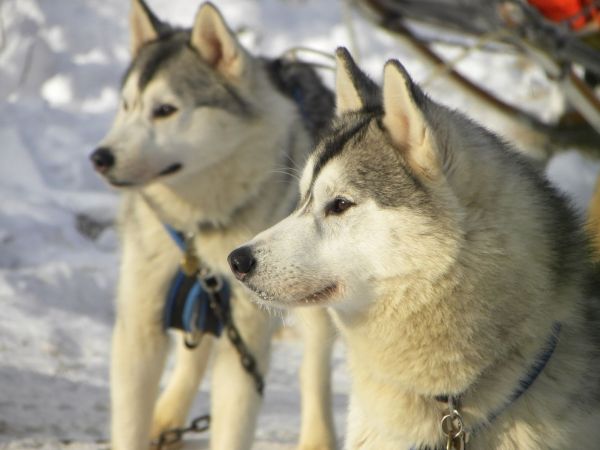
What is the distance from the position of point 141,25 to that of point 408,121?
195cm

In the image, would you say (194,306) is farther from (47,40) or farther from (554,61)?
(47,40)

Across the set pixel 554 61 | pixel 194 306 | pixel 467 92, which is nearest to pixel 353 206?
pixel 194 306

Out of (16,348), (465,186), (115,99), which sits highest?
(465,186)

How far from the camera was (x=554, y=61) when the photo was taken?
5.22m

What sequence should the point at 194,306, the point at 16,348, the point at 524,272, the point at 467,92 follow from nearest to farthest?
1. the point at 524,272
2. the point at 194,306
3. the point at 16,348
4. the point at 467,92

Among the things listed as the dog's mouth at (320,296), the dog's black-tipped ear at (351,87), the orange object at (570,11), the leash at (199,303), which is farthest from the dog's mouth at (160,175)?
the orange object at (570,11)

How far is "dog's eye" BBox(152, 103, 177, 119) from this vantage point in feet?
12.3

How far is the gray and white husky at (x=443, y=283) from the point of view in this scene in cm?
233

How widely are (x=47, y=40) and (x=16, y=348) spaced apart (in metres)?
5.82

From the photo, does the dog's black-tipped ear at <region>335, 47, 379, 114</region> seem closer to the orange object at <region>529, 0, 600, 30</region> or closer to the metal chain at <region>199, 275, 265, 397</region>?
the metal chain at <region>199, 275, 265, 397</region>

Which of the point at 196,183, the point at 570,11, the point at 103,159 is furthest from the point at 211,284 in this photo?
the point at 570,11

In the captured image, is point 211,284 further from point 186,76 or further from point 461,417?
point 461,417

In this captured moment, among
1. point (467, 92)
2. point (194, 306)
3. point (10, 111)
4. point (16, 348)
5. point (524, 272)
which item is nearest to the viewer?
point (524, 272)

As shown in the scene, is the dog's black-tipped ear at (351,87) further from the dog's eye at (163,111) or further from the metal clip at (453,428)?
the dog's eye at (163,111)
